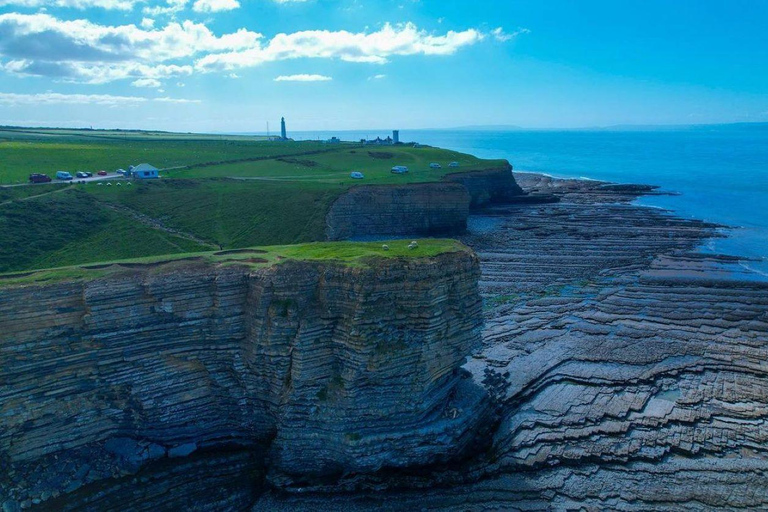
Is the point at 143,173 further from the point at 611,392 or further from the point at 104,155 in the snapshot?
the point at 611,392

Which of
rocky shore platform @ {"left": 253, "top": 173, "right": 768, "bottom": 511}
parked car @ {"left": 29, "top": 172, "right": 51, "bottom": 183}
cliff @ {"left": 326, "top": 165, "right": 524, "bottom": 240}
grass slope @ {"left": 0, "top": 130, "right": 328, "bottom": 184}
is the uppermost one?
grass slope @ {"left": 0, "top": 130, "right": 328, "bottom": 184}

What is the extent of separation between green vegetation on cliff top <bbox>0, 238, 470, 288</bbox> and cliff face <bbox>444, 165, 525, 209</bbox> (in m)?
51.2

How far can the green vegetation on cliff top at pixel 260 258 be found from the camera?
2469cm

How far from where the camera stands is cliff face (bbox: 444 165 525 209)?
274 feet

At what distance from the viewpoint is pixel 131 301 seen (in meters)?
24.3

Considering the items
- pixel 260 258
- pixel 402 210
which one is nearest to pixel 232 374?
pixel 260 258

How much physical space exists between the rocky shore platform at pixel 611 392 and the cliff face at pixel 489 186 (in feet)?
84.6

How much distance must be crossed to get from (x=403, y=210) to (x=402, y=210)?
0.19 m

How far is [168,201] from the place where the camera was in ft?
174

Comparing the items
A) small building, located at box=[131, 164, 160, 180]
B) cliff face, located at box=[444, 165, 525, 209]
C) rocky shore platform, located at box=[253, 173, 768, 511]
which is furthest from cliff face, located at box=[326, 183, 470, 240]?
small building, located at box=[131, 164, 160, 180]

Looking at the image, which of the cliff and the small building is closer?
the small building

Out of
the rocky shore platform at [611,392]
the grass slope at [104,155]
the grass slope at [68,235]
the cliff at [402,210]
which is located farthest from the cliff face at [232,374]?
the grass slope at [104,155]

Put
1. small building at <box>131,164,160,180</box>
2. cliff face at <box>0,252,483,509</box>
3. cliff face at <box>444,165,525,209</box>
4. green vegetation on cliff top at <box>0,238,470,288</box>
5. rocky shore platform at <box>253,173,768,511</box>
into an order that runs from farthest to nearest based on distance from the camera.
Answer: cliff face at <box>444,165,525,209</box> < small building at <box>131,164,160,180</box> < green vegetation on cliff top at <box>0,238,470,288</box> < rocky shore platform at <box>253,173,768,511</box> < cliff face at <box>0,252,483,509</box>

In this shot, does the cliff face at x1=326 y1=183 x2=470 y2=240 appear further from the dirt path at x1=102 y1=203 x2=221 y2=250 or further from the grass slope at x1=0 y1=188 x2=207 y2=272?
the grass slope at x1=0 y1=188 x2=207 y2=272
